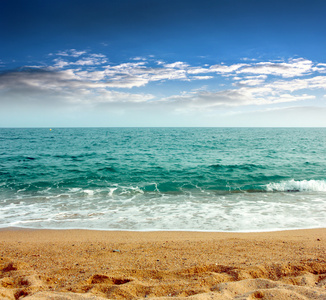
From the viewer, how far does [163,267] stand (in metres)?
4.15

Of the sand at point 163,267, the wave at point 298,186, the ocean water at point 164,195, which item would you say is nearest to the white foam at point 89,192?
the ocean water at point 164,195

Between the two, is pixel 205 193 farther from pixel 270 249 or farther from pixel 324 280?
pixel 324 280

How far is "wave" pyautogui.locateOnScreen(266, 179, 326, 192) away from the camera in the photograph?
12.2 metres

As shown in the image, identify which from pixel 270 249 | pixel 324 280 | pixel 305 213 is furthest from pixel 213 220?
pixel 324 280

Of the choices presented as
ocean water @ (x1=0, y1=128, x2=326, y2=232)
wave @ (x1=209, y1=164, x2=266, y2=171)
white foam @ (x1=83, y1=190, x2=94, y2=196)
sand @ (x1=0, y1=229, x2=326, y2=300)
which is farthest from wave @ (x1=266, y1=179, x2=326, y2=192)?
white foam @ (x1=83, y1=190, x2=94, y2=196)

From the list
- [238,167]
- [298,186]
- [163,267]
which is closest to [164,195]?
[163,267]

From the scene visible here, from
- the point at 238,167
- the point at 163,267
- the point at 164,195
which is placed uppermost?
the point at 163,267

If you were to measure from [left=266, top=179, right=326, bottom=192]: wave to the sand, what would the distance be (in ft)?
21.0

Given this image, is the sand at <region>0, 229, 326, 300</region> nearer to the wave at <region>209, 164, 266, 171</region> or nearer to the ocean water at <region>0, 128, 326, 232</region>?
the ocean water at <region>0, 128, 326, 232</region>

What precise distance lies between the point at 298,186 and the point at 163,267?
37.0ft

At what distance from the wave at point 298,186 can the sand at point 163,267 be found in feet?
21.0

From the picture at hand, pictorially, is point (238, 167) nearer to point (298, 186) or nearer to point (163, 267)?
point (298, 186)

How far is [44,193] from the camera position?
11656mm

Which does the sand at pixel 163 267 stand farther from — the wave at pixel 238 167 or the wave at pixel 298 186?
the wave at pixel 238 167
